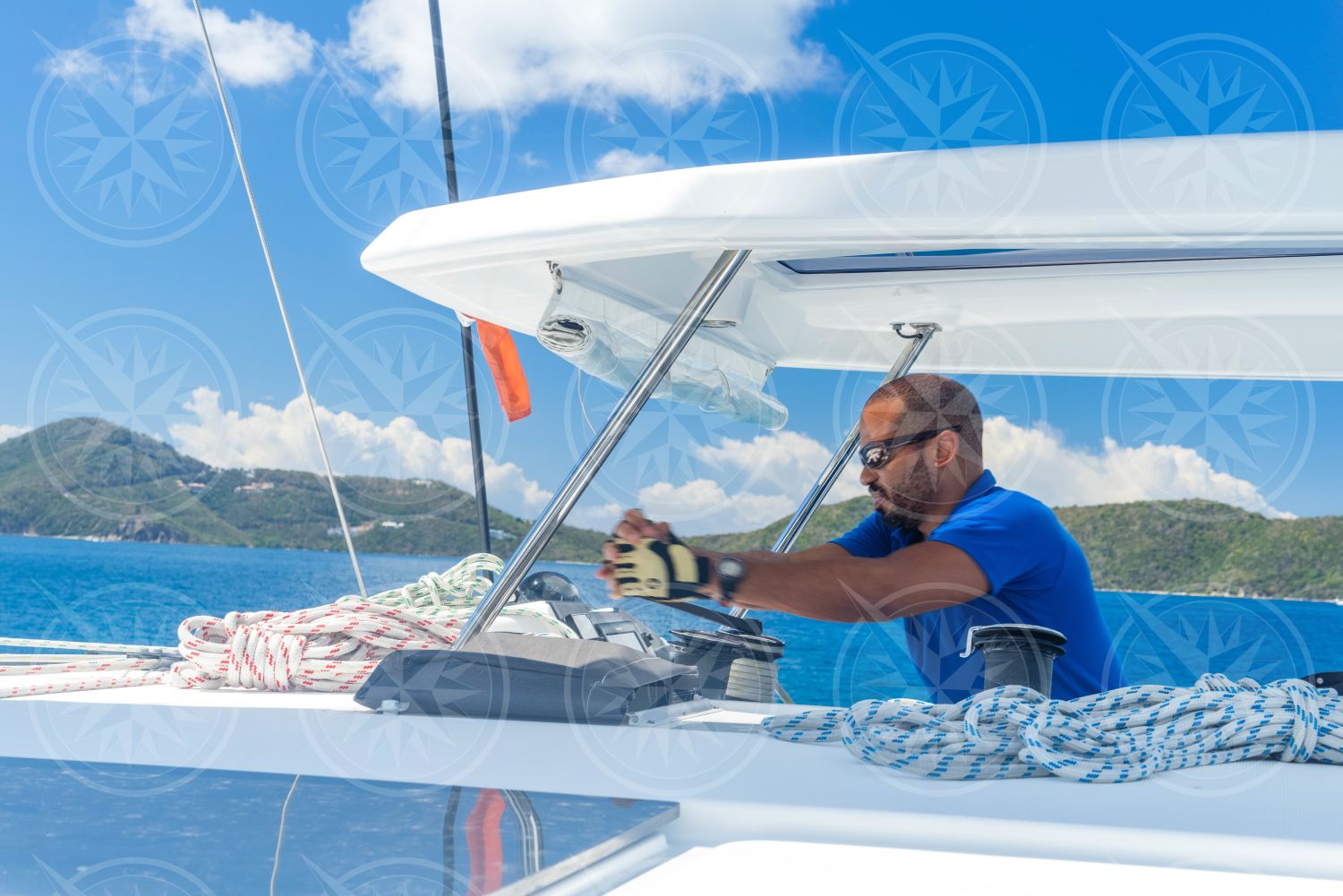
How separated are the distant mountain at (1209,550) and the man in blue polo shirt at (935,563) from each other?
1670cm

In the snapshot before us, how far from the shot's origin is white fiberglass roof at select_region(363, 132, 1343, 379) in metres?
1.16

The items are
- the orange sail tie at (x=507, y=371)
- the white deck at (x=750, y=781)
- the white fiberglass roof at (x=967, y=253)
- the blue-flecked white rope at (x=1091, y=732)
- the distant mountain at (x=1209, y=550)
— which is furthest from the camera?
the distant mountain at (x=1209, y=550)

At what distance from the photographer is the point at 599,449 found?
1.41 meters

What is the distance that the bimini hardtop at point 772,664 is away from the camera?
2.69 feet

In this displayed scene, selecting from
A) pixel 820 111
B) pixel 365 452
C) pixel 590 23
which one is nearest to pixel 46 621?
pixel 590 23

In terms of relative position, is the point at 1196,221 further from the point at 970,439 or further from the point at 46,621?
the point at 46,621

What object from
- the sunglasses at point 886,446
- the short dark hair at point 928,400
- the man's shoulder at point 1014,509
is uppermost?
the short dark hair at point 928,400

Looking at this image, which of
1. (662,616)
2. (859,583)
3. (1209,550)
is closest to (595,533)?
(662,616)

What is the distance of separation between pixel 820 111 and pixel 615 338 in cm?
4455

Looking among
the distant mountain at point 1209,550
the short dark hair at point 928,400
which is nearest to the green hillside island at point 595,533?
the distant mountain at point 1209,550

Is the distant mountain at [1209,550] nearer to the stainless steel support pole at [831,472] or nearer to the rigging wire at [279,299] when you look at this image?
the rigging wire at [279,299]

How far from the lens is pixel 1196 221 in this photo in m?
1.15

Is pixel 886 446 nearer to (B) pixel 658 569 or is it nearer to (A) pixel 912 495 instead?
(A) pixel 912 495

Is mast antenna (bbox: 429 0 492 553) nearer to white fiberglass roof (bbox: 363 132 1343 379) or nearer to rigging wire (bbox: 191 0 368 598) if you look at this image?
rigging wire (bbox: 191 0 368 598)
